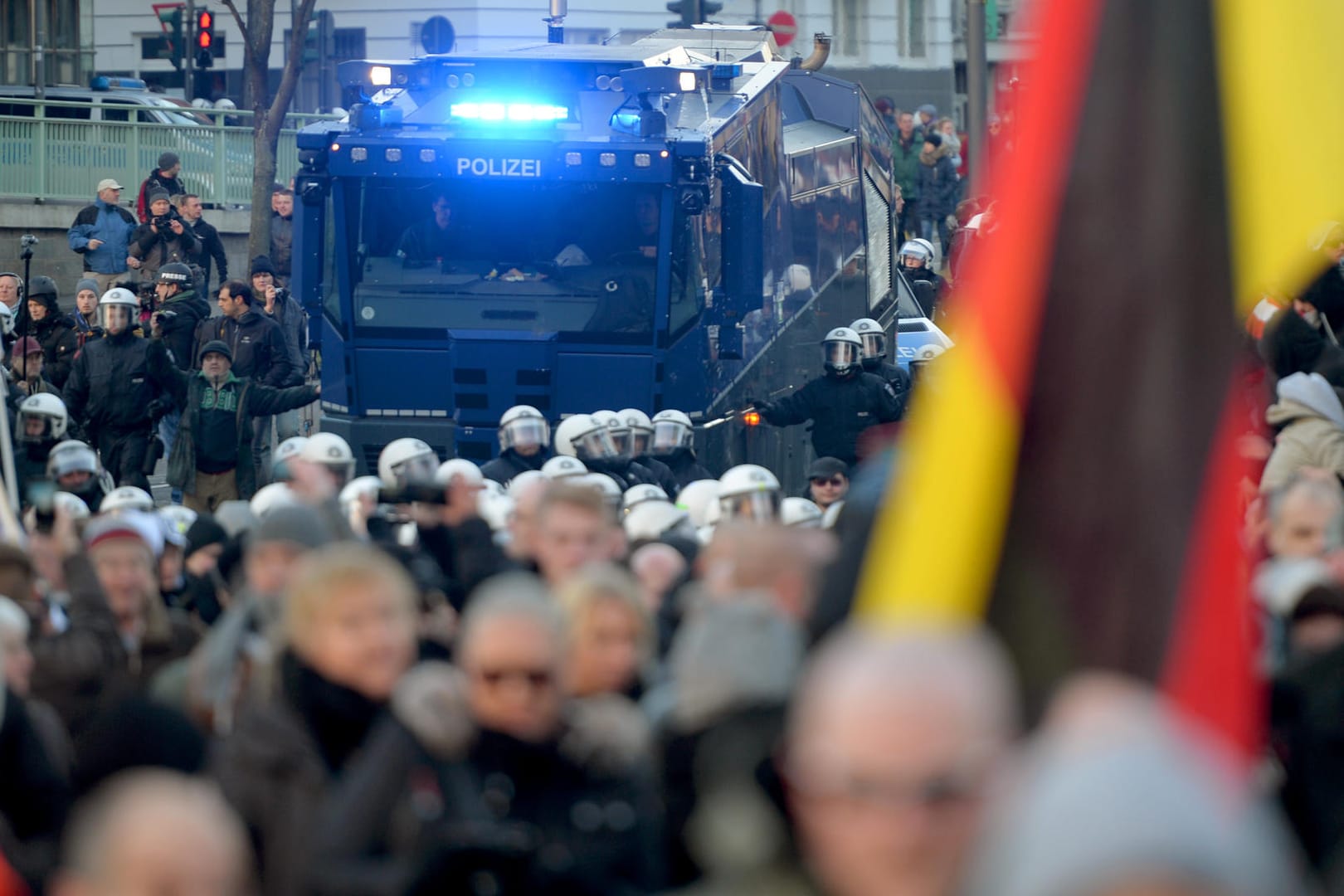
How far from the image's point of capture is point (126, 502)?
415 inches

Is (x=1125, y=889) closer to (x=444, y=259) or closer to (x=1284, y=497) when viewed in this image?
(x=1284, y=497)

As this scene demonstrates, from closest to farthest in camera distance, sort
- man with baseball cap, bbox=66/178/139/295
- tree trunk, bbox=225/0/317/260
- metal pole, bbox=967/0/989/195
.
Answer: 1. man with baseball cap, bbox=66/178/139/295
2. metal pole, bbox=967/0/989/195
3. tree trunk, bbox=225/0/317/260

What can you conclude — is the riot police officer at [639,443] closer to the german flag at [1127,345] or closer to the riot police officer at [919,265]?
the german flag at [1127,345]

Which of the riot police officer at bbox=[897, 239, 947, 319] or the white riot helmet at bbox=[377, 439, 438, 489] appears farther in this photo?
the riot police officer at bbox=[897, 239, 947, 319]

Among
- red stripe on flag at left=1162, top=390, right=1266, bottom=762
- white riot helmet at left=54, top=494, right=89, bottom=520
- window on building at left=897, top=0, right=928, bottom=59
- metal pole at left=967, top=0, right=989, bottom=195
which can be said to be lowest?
white riot helmet at left=54, top=494, right=89, bottom=520

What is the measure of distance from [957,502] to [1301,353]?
30.7 ft

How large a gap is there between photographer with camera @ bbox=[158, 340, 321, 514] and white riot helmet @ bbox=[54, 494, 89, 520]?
4880 mm

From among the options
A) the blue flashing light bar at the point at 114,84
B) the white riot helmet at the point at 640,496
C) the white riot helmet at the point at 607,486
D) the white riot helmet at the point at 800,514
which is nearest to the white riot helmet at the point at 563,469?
the white riot helmet at the point at 607,486

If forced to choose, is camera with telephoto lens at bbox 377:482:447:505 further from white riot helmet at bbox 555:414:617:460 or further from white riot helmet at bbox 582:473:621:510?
white riot helmet at bbox 555:414:617:460

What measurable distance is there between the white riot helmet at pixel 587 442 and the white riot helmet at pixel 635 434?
92mm

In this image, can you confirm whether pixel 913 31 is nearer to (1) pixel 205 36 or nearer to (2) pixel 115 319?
(1) pixel 205 36

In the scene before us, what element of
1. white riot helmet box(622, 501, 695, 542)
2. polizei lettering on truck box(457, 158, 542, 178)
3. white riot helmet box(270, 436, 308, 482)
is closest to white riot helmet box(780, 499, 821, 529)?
white riot helmet box(622, 501, 695, 542)

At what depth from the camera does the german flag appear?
4.29 m

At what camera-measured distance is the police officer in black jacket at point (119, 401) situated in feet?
53.4
